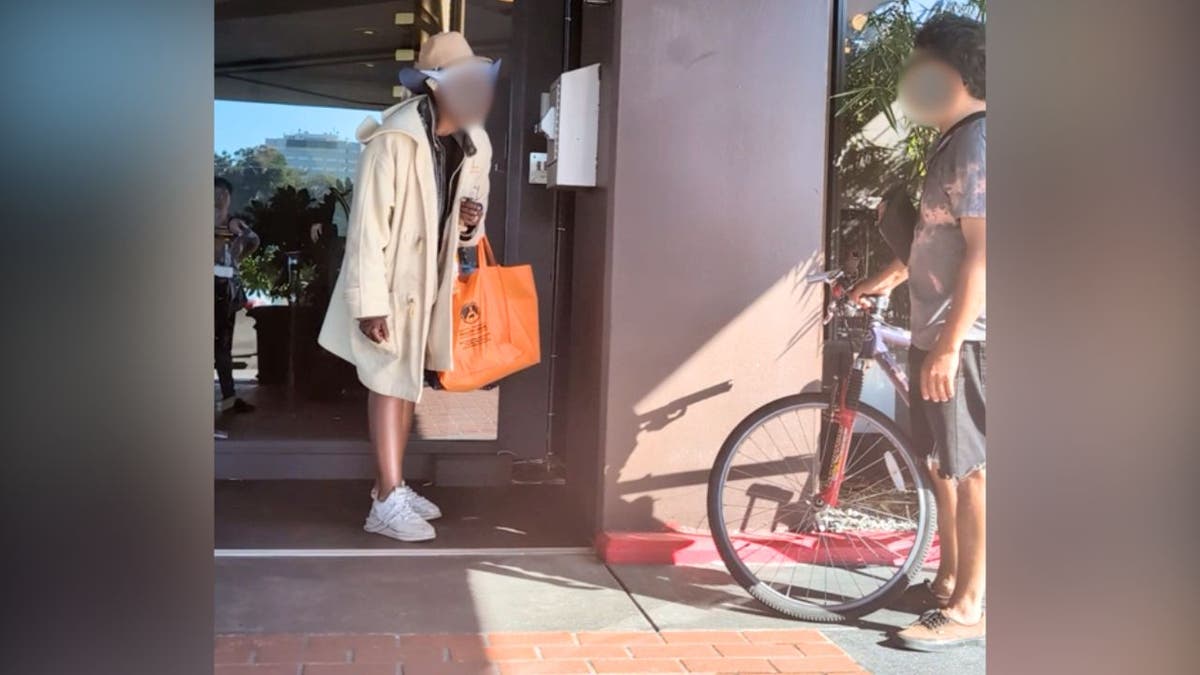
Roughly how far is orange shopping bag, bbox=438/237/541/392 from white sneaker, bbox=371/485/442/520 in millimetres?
443

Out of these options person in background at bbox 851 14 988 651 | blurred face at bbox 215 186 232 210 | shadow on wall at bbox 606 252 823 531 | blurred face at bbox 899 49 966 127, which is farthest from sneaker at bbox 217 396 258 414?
blurred face at bbox 899 49 966 127

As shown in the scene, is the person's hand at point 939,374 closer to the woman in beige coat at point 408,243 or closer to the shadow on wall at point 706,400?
the shadow on wall at point 706,400

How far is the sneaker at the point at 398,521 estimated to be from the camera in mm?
4328

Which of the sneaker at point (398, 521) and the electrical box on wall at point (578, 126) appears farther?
the electrical box on wall at point (578, 126)

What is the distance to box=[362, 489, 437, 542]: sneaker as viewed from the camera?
14.2 ft

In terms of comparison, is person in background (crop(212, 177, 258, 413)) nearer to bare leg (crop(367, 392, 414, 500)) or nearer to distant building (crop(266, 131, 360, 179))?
distant building (crop(266, 131, 360, 179))

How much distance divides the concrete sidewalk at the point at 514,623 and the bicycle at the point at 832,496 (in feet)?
0.50

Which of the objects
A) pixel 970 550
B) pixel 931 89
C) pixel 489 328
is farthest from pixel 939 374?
pixel 489 328

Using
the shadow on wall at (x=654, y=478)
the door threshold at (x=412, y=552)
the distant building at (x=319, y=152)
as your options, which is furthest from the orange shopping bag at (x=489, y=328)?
the distant building at (x=319, y=152)
